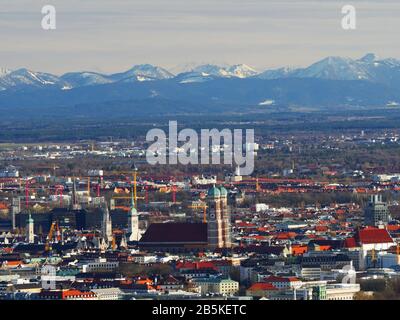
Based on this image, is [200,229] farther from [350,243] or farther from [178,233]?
[350,243]

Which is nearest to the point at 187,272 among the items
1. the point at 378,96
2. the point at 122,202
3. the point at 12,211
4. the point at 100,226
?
the point at 100,226

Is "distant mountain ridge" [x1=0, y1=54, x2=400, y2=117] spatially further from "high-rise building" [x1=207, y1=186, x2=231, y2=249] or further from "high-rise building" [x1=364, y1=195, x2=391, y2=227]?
"high-rise building" [x1=207, y1=186, x2=231, y2=249]

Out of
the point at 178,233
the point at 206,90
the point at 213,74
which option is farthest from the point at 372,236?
the point at 213,74

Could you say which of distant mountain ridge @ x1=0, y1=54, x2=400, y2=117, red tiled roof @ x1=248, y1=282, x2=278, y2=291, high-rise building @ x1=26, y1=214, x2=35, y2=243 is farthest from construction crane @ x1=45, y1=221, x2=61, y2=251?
distant mountain ridge @ x1=0, y1=54, x2=400, y2=117

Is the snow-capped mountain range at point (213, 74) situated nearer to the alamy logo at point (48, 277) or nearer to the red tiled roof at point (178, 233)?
the red tiled roof at point (178, 233)

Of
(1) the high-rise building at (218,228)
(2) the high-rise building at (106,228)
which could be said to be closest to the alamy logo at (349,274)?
(1) the high-rise building at (218,228)

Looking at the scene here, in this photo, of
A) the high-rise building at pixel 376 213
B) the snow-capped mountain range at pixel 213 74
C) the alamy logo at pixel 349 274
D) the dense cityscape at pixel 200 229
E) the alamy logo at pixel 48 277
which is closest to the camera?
the dense cityscape at pixel 200 229
